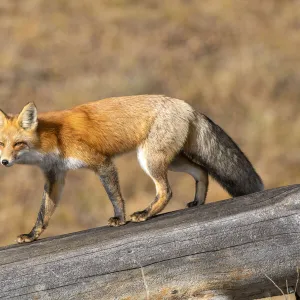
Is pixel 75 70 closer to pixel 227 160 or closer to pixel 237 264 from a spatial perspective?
pixel 227 160

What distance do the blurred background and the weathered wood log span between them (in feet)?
31.4

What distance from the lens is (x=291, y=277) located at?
4840 mm

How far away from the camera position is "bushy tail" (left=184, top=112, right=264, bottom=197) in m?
6.39

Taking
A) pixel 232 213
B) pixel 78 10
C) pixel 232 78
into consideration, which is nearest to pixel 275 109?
pixel 232 78

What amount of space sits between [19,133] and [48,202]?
639 millimetres

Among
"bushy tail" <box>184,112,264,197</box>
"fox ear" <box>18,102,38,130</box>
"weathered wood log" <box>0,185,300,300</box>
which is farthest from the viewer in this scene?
"fox ear" <box>18,102,38,130</box>

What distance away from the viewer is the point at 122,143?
22.2ft

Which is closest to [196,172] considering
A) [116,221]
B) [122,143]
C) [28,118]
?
[122,143]

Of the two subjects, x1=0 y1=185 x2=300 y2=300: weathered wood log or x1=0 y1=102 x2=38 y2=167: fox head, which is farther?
x1=0 y1=102 x2=38 y2=167: fox head

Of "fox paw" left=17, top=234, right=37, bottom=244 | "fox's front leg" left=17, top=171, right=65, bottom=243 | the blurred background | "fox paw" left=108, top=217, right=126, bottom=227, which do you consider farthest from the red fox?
the blurred background

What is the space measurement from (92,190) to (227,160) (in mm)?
8740

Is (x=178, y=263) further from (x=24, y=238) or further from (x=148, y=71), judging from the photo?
(x=148, y=71)

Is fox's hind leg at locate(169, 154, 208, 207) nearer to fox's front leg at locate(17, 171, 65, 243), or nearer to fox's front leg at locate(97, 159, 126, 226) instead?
fox's front leg at locate(97, 159, 126, 226)

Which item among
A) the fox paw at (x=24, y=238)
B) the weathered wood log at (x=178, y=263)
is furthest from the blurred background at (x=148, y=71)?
the weathered wood log at (x=178, y=263)
